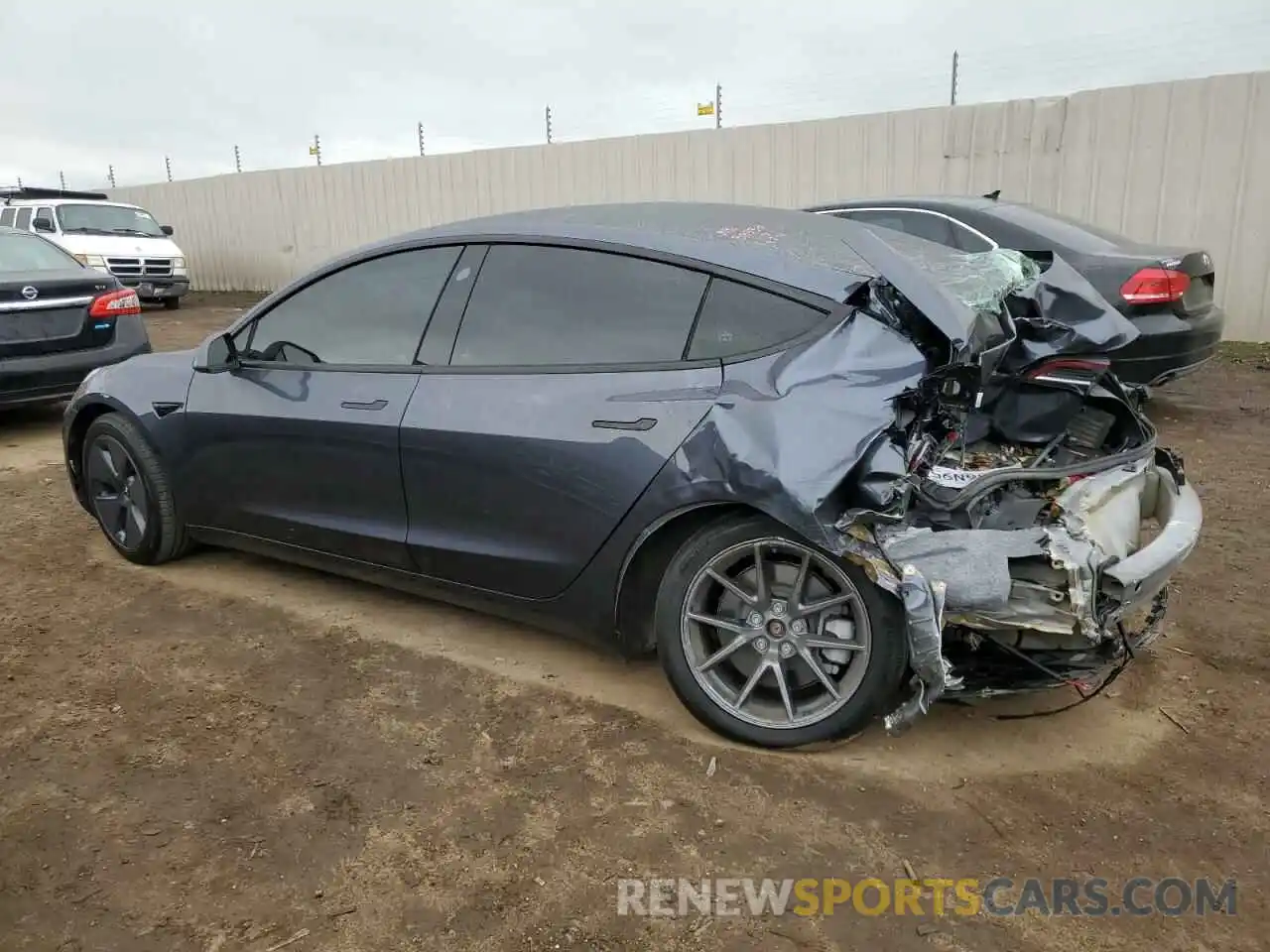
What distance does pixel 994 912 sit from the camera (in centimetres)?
217

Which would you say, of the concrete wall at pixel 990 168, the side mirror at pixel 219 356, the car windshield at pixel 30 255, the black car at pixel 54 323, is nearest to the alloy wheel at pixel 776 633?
the side mirror at pixel 219 356

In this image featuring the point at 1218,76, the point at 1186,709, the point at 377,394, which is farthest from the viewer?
the point at 1218,76

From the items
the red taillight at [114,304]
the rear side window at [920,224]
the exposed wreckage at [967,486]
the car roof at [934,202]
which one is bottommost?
the exposed wreckage at [967,486]

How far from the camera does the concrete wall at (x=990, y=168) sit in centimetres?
886

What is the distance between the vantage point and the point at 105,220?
15.2 metres

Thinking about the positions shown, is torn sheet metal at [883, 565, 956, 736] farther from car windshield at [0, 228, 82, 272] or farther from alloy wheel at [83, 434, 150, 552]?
car windshield at [0, 228, 82, 272]

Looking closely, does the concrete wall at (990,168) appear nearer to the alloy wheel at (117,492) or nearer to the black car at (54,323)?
the black car at (54,323)

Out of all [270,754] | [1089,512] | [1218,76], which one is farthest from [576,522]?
[1218,76]

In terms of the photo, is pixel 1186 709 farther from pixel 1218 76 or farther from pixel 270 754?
pixel 1218 76

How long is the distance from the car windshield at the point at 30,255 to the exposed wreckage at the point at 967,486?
6.55 metres

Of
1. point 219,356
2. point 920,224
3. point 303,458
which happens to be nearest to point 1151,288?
point 920,224

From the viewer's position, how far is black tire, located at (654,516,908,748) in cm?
256

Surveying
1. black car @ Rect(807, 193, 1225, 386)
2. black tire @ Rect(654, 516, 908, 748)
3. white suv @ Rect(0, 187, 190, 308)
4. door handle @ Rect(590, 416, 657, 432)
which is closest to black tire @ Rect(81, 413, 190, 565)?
door handle @ Rect(590, 416, 657, 432)

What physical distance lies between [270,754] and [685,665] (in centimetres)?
131
